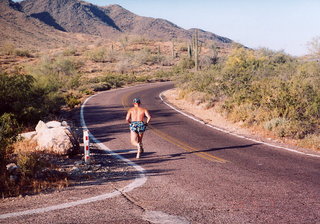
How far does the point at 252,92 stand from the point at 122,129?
7.01 meters

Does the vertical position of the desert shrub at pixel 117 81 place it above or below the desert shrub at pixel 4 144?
above

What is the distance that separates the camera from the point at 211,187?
6137mm

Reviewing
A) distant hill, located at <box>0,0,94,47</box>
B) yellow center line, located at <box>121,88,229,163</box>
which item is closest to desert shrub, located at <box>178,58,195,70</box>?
yellow center line, located at <box>121,88,229,163</box>

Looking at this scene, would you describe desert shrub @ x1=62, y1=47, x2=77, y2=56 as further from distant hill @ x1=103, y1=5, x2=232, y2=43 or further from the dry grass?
distant hill @ x1=103, y1=5, x2=232, y2=43

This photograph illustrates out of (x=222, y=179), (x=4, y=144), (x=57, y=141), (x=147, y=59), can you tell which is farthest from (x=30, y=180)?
(x=147, y=59)

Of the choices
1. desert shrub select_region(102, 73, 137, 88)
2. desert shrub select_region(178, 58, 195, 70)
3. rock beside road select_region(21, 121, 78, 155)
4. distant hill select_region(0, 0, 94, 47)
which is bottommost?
rock beside road select_region(21, 121, 78, 155)

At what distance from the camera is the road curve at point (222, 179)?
497 cm

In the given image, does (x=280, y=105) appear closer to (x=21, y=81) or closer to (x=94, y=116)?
(x=94, y=116)

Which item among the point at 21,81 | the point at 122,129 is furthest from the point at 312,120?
the point at 21,81

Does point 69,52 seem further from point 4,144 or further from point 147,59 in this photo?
point 4,144

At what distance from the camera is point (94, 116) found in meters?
16.5

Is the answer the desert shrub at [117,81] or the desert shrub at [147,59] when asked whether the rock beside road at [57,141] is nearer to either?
the desert shrub at [117,81]

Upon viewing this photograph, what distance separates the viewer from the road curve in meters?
4.97

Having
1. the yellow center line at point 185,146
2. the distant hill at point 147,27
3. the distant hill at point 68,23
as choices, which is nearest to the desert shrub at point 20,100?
the yellow center line at point 185,146
